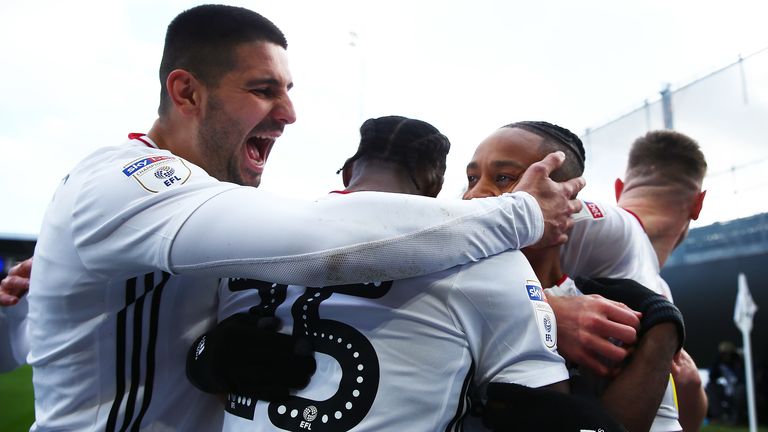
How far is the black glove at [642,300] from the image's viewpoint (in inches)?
59.7

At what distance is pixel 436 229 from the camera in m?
1.25

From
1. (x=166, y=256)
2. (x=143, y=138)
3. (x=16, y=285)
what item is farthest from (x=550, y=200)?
(x=16, y=285)

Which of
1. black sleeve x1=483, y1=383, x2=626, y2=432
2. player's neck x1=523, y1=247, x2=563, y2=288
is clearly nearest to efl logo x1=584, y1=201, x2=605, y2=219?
player's neck x1=523, y1=247, x2=563, y2=288

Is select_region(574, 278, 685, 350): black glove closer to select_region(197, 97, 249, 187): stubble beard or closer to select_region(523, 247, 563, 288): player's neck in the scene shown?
select_region(523, 247, 563, 288): player's neck

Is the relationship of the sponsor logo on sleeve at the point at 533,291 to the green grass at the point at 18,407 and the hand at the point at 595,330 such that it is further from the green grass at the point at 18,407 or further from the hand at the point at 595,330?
the green grass at the point at 18,407

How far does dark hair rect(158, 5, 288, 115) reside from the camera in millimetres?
2199

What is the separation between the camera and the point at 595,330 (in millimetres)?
1434

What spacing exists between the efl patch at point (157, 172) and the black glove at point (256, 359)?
1.20 ft

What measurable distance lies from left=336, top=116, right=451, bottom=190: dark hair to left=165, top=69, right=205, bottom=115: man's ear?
618mm

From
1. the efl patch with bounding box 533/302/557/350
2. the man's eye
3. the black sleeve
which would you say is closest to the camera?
the black sleeve

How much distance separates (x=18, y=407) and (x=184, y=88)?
1205 centimetres

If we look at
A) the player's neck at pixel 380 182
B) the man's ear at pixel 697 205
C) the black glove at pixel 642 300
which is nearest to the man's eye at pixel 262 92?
the player's neck at pixel 380 182

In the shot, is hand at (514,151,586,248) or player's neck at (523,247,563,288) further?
player's neck at (523,247,563,288)

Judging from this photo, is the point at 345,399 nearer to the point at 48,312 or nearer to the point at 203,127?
the point at 48,312
